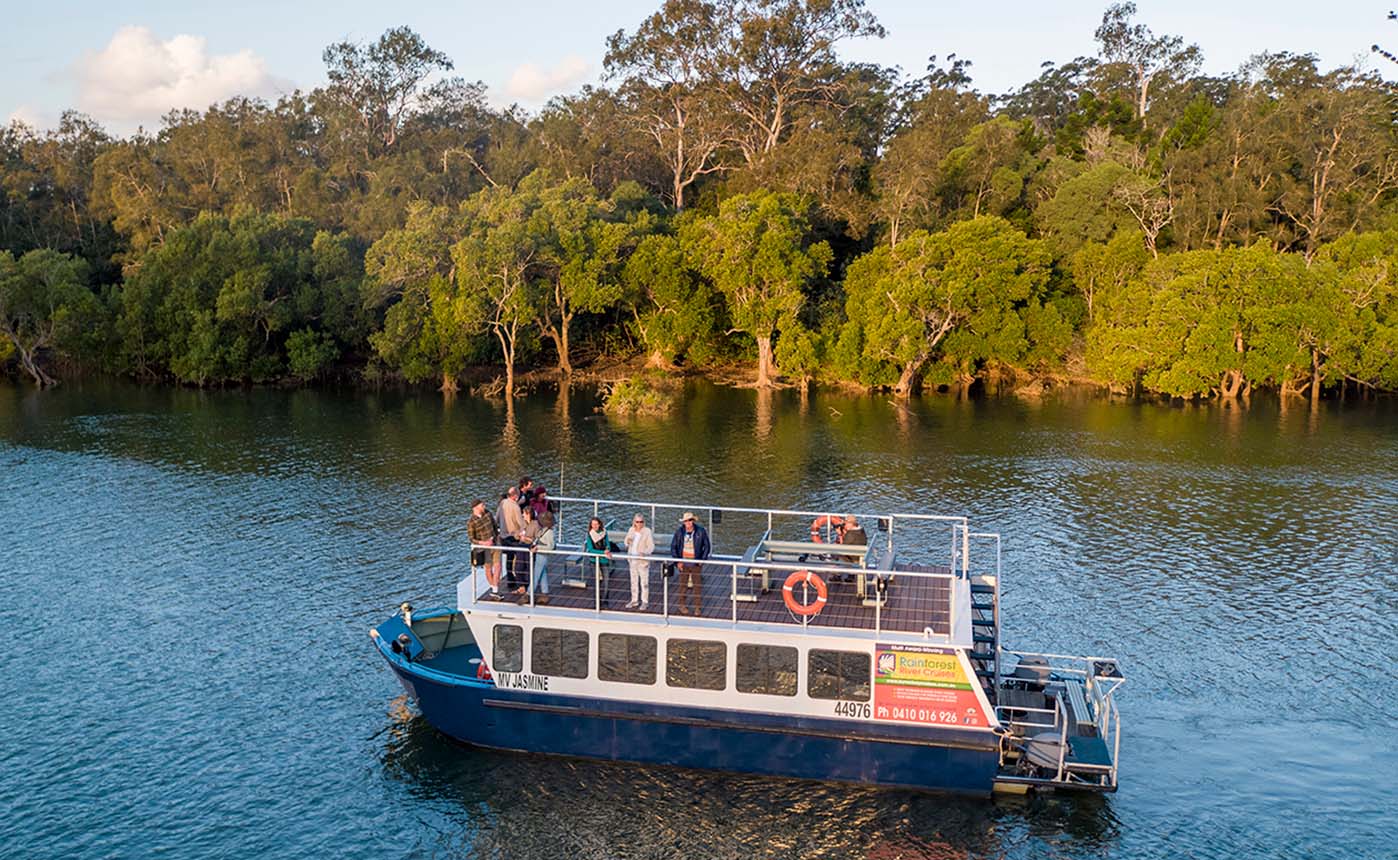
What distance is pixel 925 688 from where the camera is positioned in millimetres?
22250

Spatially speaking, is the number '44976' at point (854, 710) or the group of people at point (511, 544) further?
the group of people at point (511, 544)

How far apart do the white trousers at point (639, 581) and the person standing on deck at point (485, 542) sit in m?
3.12

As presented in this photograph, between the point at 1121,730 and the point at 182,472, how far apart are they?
46.3 m

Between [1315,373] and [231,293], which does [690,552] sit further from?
[231,293]

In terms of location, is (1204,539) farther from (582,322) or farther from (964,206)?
(582,322)

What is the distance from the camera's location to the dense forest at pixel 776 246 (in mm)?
76938

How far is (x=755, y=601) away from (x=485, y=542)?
650 cm

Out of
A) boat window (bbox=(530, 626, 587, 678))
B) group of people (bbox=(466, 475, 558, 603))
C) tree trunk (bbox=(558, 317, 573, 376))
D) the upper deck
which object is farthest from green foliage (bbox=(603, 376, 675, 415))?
boat window (bbox=(530, 626, 587, 678))

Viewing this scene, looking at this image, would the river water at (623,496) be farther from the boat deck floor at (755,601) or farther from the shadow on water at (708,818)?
the boat deck floor at (755,601)

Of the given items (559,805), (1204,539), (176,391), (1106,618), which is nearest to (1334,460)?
(1204,539)

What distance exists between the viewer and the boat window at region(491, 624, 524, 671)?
78.9 feet

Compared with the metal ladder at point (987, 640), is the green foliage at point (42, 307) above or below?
above

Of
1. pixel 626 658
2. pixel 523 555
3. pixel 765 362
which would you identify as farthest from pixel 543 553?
pixel 765 362

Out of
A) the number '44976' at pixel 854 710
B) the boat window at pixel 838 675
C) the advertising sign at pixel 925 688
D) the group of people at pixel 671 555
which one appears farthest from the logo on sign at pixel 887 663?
the group of people at pixel 671 555
